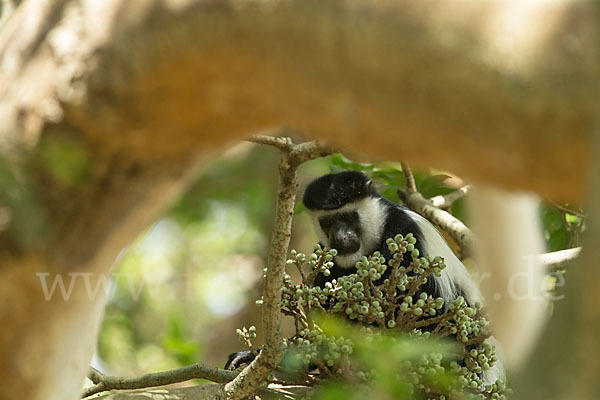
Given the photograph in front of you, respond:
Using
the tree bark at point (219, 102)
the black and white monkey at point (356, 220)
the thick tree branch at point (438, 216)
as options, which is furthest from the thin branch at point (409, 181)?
the tree bark at point (219, 102)


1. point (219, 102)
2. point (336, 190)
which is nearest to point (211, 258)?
point (336, 190)

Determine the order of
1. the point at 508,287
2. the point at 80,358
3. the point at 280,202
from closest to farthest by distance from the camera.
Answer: the point at 508,287, the point at 80,358, the point at 280,202

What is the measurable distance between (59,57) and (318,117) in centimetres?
41

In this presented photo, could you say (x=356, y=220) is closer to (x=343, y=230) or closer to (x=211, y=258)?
(x=343, y=230)

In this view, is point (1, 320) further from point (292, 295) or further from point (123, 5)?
point (292, 295)

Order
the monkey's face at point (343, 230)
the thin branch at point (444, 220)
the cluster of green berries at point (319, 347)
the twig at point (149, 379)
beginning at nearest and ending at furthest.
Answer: the cluster of green berries at point (319, 347)
the twig at point (149, 379)
the thin branch at point (444, 220)
the monkey's face at point (343, 230)

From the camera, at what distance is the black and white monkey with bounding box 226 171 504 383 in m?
3.31

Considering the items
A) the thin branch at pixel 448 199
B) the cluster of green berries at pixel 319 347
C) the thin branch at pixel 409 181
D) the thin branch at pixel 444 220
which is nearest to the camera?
the cluster of green berries at pixel 319 347

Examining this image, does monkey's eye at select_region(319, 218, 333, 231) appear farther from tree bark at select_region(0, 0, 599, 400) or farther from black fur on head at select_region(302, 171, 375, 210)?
tree bark at select_region(0, 0, 599, 400)

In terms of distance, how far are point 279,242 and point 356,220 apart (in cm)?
157

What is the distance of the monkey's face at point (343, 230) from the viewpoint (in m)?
3.30

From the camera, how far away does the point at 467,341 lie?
197cm

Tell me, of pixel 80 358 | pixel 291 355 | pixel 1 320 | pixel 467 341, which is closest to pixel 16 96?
pixel 1 320

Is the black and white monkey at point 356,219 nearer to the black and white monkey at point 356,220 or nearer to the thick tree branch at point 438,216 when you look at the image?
the black and white monkey at point 356,220
